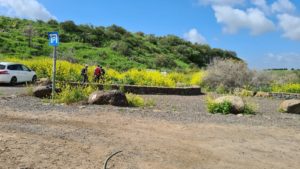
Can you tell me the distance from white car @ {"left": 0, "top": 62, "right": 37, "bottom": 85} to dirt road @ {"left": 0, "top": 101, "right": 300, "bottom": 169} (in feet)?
47.0

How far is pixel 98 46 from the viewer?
162 feet

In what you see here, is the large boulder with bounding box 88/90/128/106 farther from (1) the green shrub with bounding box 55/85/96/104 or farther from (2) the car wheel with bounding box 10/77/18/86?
(2) the car wheel with bounding box 10/77/18/86

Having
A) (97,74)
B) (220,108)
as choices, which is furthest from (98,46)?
(220,108)

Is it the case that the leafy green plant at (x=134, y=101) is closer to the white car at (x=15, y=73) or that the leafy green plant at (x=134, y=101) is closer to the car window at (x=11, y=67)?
the white car at (x=15, y=73)

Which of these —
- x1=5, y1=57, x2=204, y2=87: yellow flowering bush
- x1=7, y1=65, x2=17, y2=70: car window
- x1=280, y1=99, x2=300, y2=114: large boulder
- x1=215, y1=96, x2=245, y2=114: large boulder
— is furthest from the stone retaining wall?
x1=280, y1=99, x2=300, y2=114: large boulder

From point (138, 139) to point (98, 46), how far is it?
3938 cm

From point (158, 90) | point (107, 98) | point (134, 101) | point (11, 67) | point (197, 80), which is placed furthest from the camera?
point (197, 80)

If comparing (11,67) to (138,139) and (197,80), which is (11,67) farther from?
(138,139)

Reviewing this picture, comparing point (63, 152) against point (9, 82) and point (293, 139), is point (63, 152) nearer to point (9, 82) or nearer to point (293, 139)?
point (293, 139)

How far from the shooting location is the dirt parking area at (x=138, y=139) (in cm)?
873

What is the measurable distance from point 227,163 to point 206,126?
418 cm

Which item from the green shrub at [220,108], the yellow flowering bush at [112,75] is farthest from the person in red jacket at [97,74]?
the green shrub at [220,108]

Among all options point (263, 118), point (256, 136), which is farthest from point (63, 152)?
point (263, 118)

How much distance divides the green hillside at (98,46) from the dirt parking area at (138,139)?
2428cm
